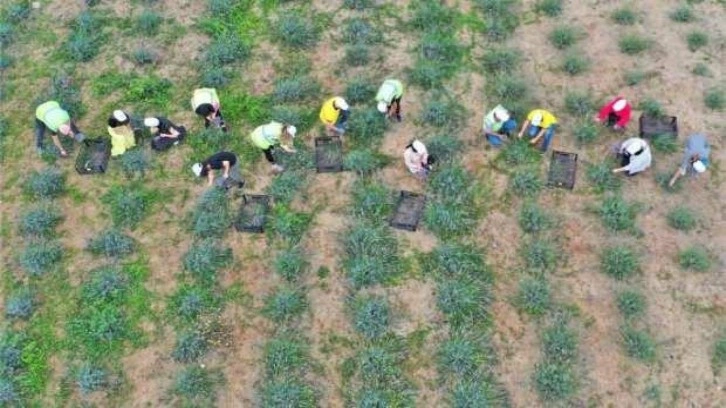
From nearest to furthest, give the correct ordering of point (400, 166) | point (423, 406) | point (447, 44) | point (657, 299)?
point (423, 406)
point (657, 299)
point (400, 166)
point (447, 44)

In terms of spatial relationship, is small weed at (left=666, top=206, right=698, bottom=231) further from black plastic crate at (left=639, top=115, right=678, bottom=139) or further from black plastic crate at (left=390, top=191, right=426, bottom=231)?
black plastic crate at (left=390, top=191, right=426, bottom=231)

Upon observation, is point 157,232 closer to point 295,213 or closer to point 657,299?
point 295,213

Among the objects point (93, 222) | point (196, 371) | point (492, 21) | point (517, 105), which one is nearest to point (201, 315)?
point (196, 371)

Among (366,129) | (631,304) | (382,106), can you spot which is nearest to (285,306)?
(366,129)

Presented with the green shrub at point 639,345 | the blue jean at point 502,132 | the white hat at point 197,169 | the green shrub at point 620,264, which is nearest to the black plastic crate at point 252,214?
the white hat at point 197,169

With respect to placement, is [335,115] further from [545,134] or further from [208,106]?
[545,134]

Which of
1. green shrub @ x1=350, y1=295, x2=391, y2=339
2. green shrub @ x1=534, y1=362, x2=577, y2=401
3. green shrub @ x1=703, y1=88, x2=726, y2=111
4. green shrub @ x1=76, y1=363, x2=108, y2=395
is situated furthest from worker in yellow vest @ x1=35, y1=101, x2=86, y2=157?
green shrub @ x1=703, y1=88, x2=726, y2=111

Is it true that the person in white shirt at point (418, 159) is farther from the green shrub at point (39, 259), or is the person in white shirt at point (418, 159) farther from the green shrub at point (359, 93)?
the green shrub at point (39, 259)
